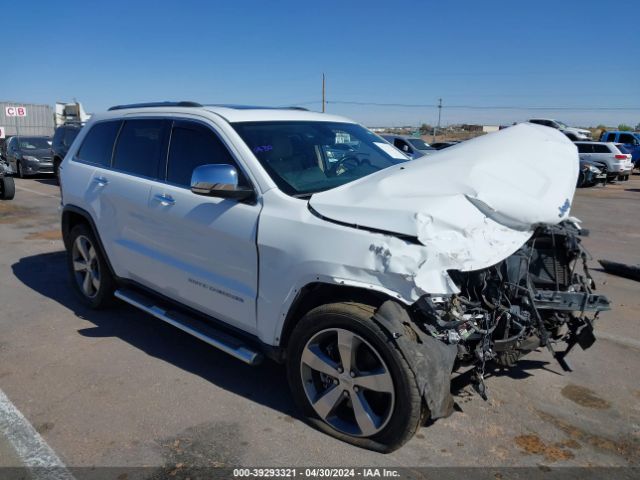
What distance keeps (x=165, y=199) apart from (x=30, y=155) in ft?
59.2

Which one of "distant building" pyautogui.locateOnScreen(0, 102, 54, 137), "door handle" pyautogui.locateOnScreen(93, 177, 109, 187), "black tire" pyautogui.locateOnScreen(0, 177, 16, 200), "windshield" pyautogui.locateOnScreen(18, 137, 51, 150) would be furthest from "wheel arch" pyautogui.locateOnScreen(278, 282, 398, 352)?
"distant building" pyautogui.locateOnScreen(0, 102, 54, 137)

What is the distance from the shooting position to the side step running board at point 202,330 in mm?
3445

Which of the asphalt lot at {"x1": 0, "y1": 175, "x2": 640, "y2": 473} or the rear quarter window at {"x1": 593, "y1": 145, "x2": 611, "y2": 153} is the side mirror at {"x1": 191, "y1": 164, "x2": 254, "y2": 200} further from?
the rear quarter window at {"x1": 593, "y1": 145, "x2": 611, "y2": 153}

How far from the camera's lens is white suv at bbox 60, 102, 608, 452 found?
2.85 metres

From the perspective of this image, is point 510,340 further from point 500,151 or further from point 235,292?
point 235,292

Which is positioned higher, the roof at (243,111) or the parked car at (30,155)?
the roof at (243,111)

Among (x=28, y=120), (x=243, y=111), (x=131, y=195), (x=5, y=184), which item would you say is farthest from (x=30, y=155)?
(x=28, y=120)

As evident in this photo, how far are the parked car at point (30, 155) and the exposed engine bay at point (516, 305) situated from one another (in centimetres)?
1952

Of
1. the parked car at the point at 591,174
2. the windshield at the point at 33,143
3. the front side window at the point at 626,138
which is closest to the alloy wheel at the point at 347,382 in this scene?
the parked car at the point at 591,174

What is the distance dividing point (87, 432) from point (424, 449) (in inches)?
79.9

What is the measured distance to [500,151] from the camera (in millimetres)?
3688

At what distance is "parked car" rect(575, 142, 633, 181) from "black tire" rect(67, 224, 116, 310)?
884 inches

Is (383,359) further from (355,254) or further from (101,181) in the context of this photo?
(101,181)

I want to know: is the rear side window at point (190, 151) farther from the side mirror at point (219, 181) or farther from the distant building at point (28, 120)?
the distant building at point (28, 120)
